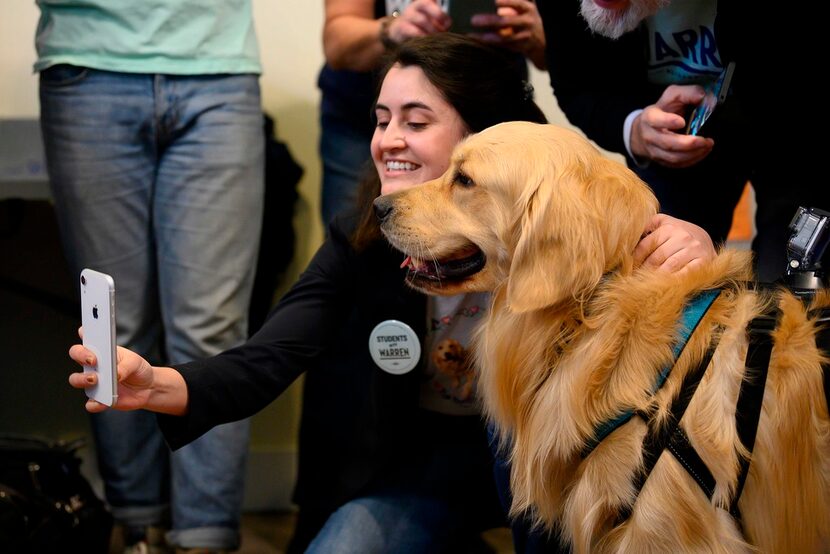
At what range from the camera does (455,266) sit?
1.34m

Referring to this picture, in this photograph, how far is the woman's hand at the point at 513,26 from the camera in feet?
5.83

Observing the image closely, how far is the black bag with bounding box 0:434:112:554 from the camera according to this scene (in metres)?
1.79

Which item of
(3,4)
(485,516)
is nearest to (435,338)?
(485,516)

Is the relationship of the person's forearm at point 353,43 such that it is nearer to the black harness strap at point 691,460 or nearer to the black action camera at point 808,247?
the black action camera at point 808,247

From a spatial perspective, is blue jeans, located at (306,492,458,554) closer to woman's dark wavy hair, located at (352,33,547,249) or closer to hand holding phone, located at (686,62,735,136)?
woman's dark wavy hair, located at (352,33,547,249)

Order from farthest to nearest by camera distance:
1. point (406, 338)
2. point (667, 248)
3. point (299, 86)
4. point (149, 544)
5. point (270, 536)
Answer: point (299, 86) < point (270, 536) < point (149, 544) < point (406, 338) < point (667, 248)

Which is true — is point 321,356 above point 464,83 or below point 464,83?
below

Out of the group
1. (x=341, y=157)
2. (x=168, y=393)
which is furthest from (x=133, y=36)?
(x=168, y=393)

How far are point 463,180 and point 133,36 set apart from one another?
873 mm

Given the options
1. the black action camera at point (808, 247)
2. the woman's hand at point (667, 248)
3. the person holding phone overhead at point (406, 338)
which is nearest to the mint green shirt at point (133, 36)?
the person holding phone overhead at point (406, 338)

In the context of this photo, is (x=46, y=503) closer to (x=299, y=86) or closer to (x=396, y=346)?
(x=396, y=346)

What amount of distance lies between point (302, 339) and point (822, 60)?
2.84ft

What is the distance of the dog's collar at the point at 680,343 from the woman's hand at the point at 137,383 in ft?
1.80

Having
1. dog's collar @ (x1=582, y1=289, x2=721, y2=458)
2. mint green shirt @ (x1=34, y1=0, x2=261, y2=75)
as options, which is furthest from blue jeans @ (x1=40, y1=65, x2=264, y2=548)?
dog's collar @ (x1=582, y1=289, x2=721, y2=458)
